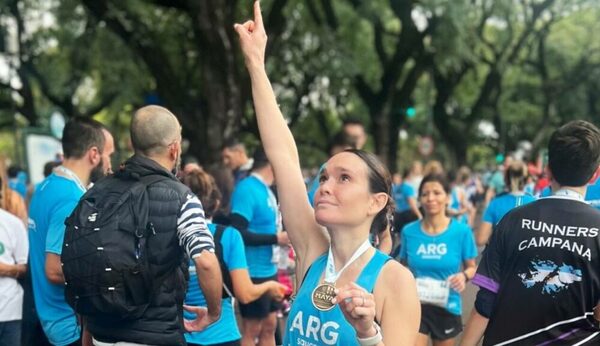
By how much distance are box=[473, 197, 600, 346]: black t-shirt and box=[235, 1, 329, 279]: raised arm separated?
0.97 meters

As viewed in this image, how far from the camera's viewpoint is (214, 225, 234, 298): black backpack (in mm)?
4699

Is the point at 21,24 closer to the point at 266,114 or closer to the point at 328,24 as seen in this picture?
the point at 328,24

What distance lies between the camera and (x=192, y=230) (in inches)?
134

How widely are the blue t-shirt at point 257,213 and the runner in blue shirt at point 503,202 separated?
183 cm

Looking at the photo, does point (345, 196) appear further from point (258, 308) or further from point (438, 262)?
point (258, 308)

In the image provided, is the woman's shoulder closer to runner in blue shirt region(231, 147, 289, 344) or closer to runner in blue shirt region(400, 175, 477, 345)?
runner in blue shirt region(400, 175, 477, 345)

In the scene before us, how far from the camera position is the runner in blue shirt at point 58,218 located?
4.21m

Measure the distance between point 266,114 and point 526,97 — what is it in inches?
1680

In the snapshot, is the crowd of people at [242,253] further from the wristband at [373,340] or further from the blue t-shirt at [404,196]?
the blue t-shirt at [404,196]

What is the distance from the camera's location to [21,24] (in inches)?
872

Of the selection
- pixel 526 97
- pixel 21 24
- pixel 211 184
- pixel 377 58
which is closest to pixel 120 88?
pixel 21 24

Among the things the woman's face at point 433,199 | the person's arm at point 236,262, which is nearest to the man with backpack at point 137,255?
the person's arm at point 236,262

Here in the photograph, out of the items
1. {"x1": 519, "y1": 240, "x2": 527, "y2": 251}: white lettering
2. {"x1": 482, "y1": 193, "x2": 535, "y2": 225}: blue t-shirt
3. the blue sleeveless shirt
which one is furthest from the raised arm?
{"x1": 482, "y1": 193, "x2": 535, "y2": 225}: blue t-shirt

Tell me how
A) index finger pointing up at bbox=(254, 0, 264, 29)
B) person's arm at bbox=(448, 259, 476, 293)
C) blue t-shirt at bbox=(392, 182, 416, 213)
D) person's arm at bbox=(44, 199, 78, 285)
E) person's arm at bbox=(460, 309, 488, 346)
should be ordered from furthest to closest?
blue t-shirt at bbox=(392, 182, 416, 213)
person's arm at bbox=(448, 259, 476, 293)
person's arm at bbox=(44, 199, 78, 285)
person's arm at bbox=(460, 309, 488, 346)
index finger pointing up at bbox=(254, 0, 264, 29)
